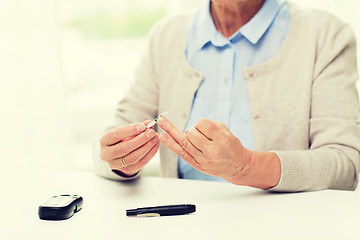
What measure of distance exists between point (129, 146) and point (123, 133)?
33mm

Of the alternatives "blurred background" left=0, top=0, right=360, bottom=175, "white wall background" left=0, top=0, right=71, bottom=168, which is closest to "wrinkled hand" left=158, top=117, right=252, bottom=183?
"blurred background" left=0, top=0, right=360, bottom=175

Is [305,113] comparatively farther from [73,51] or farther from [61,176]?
[73,51]

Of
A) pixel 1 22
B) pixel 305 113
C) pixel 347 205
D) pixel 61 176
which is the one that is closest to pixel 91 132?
pixel 1 22

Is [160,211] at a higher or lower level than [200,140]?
lower

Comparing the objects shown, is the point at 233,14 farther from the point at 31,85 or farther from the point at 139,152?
the point at 31,85

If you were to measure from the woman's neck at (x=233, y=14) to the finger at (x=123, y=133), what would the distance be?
1.67 ft

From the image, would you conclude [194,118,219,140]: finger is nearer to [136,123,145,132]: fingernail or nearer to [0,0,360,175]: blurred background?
[136,123,145,132]: fingernail

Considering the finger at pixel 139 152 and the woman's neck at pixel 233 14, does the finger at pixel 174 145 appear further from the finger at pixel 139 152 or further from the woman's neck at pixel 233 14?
the woman's neck at pixel 233 14

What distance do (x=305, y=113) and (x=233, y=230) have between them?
0.54 meters

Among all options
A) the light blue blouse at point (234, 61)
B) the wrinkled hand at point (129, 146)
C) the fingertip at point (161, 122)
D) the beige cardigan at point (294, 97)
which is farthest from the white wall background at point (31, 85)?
the fingertip at point (161, 122)

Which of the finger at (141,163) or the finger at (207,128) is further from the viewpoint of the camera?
the finger at (141,163)

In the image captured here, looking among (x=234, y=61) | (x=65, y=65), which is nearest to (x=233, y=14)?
(x=234, y=61)

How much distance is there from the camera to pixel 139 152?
0.91 m

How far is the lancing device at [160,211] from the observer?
787mm
